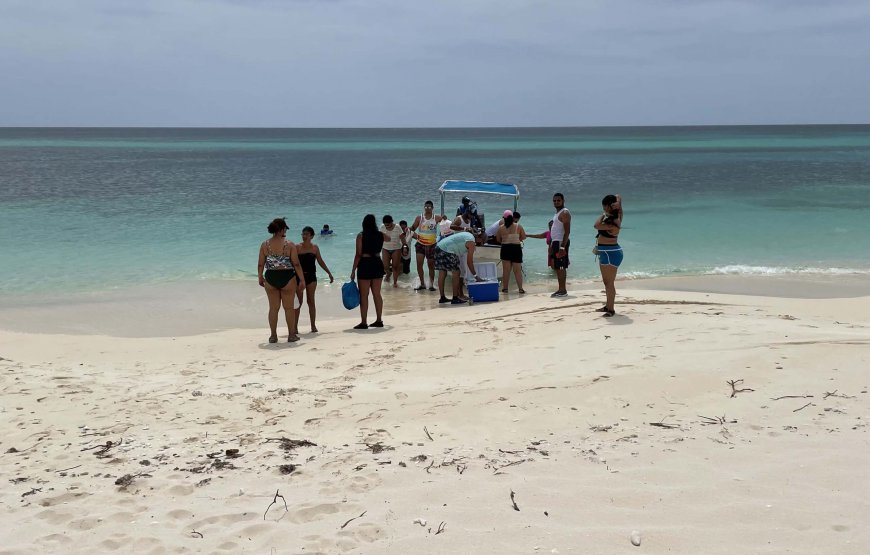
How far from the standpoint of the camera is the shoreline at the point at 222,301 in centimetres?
1064

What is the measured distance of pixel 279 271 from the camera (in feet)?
28.0

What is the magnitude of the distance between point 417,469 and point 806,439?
7.89 ft

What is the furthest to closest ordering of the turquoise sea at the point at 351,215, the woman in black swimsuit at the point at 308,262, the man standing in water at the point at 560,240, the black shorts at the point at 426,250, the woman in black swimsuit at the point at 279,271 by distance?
the turquoise sea at the point at 351,215 → the black shorts at the point at 426,250 → the man standing in water at the point at 560,240 → the woman in black swimsuit at the point at 308,262 → the woman in black swimsuit at the point at 279,271

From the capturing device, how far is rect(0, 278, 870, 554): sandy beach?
3707 mm

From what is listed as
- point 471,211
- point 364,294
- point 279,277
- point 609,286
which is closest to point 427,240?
point 471,211

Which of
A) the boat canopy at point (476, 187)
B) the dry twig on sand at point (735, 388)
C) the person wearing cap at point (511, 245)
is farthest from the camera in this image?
the boat canopy at point (476, 187)

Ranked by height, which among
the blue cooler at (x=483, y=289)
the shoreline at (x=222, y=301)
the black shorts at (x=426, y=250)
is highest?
the black shorts at (x=426, y=250)

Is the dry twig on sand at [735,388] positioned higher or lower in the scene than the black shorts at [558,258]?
lower

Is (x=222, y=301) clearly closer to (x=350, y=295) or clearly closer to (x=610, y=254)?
(x=350, y=295)

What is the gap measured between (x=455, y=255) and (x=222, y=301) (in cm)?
408

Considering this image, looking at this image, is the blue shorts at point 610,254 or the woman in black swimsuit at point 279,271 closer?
the woman in black swimsuit at point 279,271

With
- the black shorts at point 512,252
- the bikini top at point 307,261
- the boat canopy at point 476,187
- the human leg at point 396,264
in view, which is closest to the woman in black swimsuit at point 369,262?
the bikini top at point 307,261

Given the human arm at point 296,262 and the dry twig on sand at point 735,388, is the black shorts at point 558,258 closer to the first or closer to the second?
the human arm at point 296,262

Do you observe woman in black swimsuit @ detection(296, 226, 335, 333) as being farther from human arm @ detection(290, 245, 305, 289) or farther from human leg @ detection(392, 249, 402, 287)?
human leg @ detection(392, 249, 402, 287)
